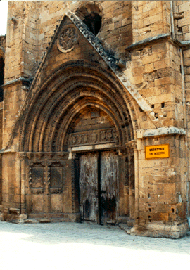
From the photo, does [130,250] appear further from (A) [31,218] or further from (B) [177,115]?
(A) [31,218]

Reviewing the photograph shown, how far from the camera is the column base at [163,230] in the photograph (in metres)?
5.48

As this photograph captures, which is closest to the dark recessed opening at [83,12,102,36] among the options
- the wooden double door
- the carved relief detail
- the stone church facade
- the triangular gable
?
the stone church facade

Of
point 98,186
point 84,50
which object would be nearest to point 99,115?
point 84,50

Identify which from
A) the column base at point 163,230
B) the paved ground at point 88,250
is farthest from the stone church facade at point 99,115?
the paved ground at point 88,250

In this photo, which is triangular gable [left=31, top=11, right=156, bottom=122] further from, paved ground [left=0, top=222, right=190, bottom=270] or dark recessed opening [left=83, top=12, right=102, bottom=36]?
paved ground [left=0, top=222, right=190, bottom=270]

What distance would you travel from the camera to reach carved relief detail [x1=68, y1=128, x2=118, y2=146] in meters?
7.51

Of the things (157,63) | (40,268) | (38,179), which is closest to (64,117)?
(38,179)

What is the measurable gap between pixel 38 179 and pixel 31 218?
1050 mm

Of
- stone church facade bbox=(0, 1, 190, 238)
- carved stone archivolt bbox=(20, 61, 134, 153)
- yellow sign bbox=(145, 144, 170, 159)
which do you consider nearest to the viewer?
yellow sign bbox=(145, 144, 170, 159)

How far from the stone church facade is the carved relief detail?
0.03 metres

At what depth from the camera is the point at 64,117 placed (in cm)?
838

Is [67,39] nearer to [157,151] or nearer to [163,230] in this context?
[157,151]

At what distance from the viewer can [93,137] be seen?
7902 millimetres

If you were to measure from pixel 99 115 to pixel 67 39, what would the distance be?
2.12 m
